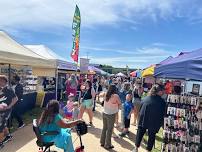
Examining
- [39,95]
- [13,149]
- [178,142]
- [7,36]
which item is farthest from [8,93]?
[39,95]

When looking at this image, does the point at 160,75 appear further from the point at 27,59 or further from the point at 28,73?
the point at 28,73

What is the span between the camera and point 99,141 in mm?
7926

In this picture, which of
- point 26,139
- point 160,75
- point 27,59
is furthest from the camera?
point 27,59

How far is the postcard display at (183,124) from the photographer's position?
6359 mm

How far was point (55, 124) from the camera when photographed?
16.9 ft

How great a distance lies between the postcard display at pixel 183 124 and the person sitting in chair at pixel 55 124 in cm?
234

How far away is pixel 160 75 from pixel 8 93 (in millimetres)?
3458

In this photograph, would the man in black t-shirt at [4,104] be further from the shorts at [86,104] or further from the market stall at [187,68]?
the market stall at [187,68]

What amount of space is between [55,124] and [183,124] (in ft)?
9.25

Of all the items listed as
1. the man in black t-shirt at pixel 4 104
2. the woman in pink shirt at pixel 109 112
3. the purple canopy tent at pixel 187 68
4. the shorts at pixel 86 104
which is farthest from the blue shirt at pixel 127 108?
the man in black t-shirt at pixel 4 104

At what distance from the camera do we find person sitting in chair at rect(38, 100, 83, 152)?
16.7 ft

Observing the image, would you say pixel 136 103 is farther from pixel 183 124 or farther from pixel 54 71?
pixel 54 71

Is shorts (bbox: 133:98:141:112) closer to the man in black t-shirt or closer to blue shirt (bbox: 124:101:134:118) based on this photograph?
blue shirt (bbox: 124:101:134:118)

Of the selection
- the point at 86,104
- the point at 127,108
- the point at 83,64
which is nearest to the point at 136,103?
the point at 127,108
